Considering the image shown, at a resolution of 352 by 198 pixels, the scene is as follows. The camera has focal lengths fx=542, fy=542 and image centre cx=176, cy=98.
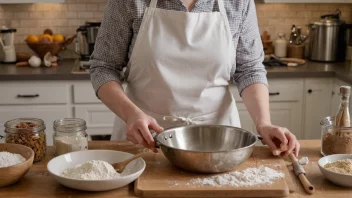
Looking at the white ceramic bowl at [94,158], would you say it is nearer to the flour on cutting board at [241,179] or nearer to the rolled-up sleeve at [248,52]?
the flour on cutting board at [241,179]

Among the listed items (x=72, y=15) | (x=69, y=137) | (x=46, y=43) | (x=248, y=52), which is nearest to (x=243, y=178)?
(x=69, y=137)

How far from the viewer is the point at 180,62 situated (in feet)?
6.00

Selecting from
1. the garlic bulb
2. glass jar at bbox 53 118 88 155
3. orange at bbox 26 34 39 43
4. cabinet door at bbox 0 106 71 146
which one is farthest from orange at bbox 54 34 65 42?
glass jar at bbox 53 118 88 155

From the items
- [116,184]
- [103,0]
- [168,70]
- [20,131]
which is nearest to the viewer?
[116,184]

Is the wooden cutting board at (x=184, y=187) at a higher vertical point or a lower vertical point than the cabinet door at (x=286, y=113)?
higher

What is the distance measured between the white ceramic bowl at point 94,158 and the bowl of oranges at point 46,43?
2.04 meters

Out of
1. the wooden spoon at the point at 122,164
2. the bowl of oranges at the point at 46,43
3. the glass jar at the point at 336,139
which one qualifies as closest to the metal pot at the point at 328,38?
the bowl of oranges at the point at 46,43

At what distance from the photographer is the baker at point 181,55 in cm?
178

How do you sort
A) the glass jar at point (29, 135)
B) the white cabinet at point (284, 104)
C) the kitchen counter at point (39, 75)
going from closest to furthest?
the glass jar at point (29, 135), the kitchen counter at point (39, 75), the white cabinet at point (284, 104)

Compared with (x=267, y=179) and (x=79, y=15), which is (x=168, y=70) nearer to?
(x=267, y=179)

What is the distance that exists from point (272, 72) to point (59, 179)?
6.77ft

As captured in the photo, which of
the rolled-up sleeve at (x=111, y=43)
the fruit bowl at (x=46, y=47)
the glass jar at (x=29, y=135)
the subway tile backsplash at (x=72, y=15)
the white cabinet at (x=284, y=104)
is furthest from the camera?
the subway tile backsplash at (x=72, y=15)

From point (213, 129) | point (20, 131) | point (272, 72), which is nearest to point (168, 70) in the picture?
point (213, 129)

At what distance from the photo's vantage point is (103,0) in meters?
3.58
